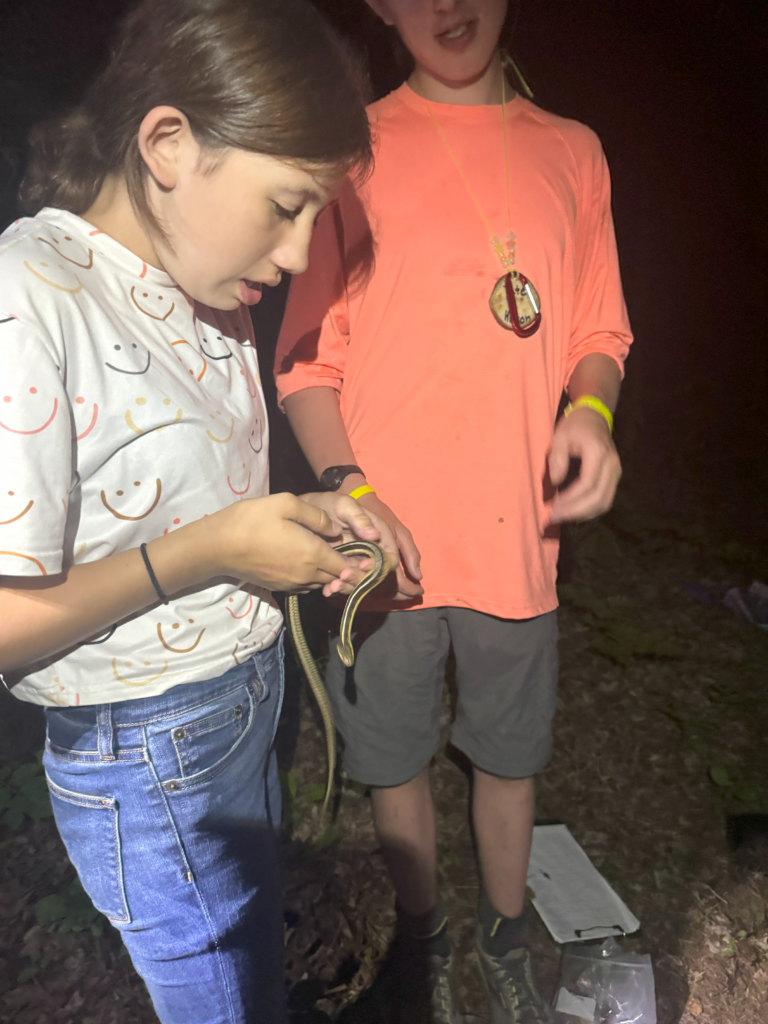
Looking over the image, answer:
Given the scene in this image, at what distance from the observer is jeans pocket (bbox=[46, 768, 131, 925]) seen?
3.70ft

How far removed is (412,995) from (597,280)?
1995 millimetres

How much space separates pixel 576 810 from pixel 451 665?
0.87 metres

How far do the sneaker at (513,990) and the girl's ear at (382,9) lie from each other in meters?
2.38

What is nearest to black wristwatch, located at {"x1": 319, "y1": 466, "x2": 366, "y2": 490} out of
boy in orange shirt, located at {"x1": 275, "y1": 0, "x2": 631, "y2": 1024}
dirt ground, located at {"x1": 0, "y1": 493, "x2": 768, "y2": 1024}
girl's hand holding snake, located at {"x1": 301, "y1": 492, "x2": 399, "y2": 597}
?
boy in orange shirt, located at {"x1": 275, "y1": 0, "x2": 631, "y2": 1024}

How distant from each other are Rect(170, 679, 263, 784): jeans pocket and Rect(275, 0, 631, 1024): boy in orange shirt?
17.4 inches

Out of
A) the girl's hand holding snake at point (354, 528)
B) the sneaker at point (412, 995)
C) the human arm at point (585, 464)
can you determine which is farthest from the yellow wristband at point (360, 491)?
the sneaker at point (412, 995)

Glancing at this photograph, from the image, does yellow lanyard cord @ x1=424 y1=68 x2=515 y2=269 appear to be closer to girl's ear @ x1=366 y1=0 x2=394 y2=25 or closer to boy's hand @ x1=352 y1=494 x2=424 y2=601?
girl's ear @ x1=366 y1=0 x2=394 y2=25

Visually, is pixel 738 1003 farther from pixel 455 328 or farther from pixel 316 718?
pixel 455 328

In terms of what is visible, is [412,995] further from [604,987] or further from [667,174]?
[667,174]

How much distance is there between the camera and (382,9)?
1.45 meters

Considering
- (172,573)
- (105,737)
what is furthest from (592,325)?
(105,737)

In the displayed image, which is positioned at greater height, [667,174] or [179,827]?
[667,174]

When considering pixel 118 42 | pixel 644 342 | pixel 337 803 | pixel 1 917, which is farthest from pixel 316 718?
pixel 644 342

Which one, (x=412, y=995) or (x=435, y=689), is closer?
(x=435, y=689)
